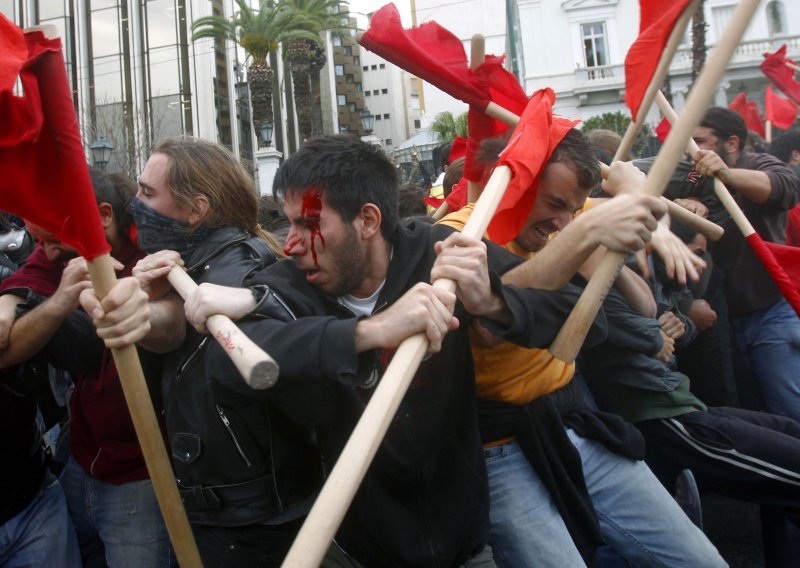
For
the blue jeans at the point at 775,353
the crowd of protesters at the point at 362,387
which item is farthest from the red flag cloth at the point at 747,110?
the crowd of protesters at the point at 362,387

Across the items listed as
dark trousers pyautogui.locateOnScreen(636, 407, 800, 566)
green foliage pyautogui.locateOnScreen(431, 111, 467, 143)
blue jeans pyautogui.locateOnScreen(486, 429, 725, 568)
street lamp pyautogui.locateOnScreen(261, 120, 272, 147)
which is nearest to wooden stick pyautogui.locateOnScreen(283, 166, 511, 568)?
blue jeans pyautogui.locateOnScreen(486, 429, 725, 568)

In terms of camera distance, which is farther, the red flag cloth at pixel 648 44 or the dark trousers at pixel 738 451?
the dark trousers at pixel 738 451

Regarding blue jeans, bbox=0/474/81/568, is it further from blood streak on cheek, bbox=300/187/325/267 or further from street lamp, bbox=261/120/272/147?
street lamp, bbox=261/120/272/147

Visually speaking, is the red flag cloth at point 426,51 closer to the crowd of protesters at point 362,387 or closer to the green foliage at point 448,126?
the crowd of protesters at point 362,387

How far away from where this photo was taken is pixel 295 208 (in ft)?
7.04

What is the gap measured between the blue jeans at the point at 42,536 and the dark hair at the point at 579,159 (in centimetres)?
229

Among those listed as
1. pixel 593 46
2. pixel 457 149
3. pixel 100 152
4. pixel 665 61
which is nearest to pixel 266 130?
pixel 100 152

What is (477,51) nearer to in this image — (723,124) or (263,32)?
(723,124)

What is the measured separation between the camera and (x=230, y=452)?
2.18 m

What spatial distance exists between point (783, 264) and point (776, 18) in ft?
118

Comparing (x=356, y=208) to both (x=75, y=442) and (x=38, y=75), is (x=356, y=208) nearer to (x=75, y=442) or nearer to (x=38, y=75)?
(x=38, y=75)

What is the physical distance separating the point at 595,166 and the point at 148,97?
103 ft

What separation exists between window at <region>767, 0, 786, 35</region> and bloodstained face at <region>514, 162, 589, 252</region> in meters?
36.2

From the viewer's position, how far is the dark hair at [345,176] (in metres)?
2.14
